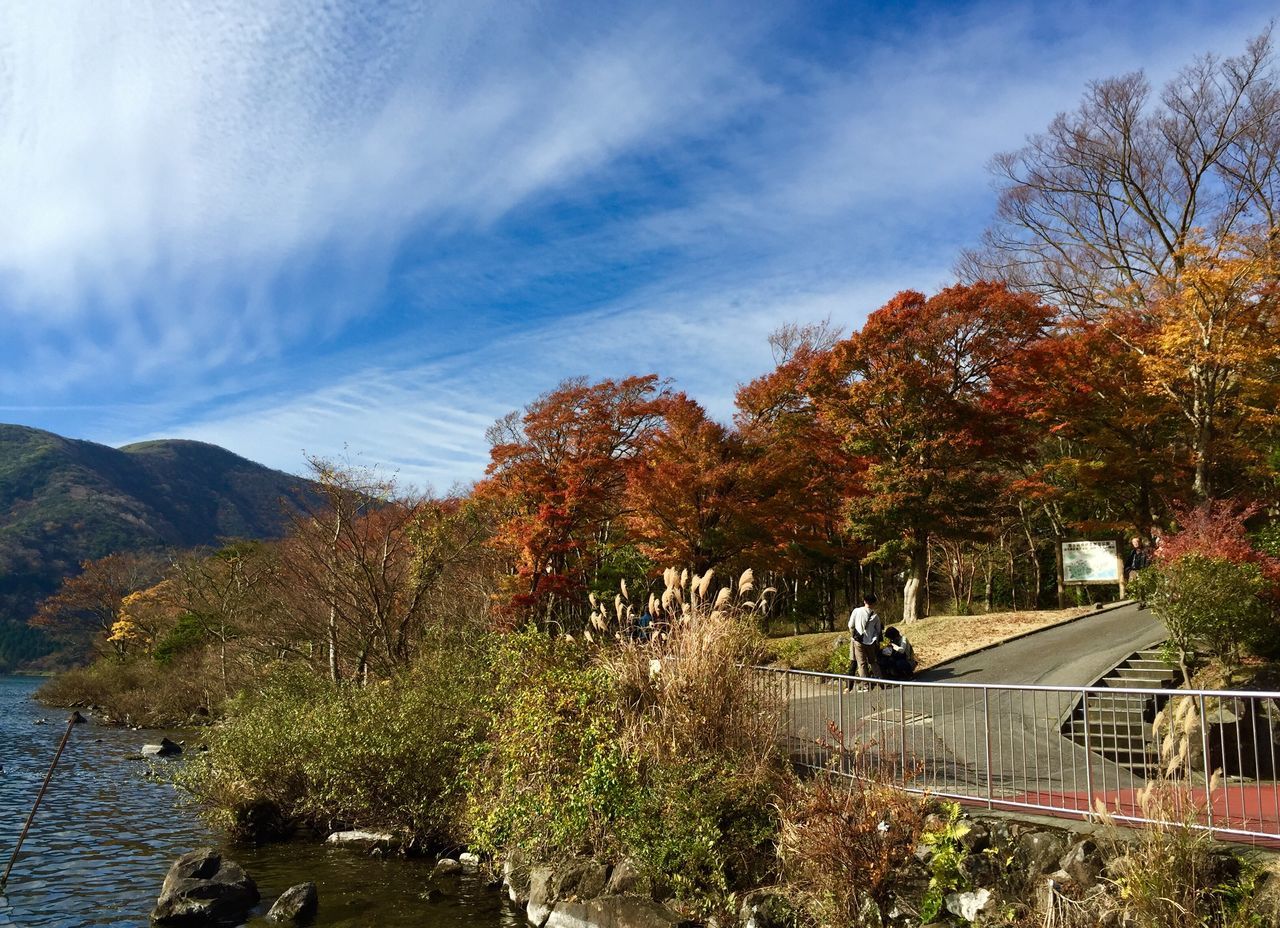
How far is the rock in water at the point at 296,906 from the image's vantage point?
10.3 m

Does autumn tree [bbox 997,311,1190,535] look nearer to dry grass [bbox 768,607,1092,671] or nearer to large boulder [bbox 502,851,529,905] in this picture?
dry grass [bbox 768,607,1092,671]

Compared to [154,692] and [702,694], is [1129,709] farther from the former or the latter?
[154,692]

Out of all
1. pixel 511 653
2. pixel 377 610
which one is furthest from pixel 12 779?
pixel 511 653

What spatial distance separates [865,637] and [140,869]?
1220 cm

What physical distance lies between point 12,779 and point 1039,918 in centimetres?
2401

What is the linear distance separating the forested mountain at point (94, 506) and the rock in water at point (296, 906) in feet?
301

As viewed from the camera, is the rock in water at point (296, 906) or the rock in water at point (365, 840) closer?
the rock in water at point (296, 906)

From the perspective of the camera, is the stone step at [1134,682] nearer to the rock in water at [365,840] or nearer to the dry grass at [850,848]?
the dry grass at [850,848]

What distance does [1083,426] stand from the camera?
26969 millimetres

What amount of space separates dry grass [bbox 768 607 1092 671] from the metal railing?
7954 mm

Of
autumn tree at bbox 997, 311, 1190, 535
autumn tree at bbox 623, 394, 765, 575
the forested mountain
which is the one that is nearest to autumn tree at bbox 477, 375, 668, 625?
autumn tree at bbox 623, 394, 765, 575

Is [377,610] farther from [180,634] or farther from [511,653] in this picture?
[180,634]

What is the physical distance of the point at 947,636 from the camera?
24.0 meters

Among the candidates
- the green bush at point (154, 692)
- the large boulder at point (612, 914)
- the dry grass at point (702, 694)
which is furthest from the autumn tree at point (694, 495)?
the large boulder at point (612, 914)
